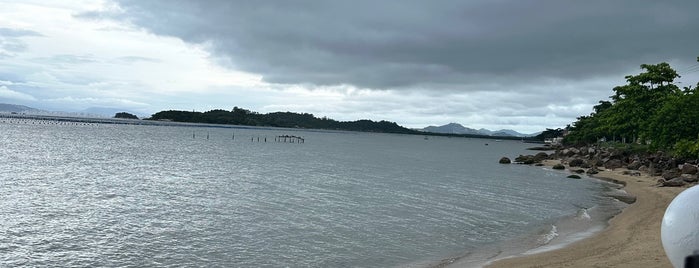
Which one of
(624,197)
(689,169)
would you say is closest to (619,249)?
(624,197)

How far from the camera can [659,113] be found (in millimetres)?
52438

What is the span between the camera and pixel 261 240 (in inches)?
791

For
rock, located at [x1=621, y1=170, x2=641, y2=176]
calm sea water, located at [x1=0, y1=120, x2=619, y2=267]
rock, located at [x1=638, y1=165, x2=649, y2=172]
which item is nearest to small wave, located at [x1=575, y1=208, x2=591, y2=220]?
calm sea water, located at [x1=0, y1=120, x2=619, y2=267]

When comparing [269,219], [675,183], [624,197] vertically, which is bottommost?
[269,219]

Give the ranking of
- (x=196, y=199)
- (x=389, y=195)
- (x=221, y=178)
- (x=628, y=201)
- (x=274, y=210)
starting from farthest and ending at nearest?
(x=221, y=178)
(x=389, y=195)
(x=628, y=201)
(x=196, y=199)
(x=274, y=210)

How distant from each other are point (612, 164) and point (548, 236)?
159ft

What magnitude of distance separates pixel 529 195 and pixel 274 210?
21.5 m

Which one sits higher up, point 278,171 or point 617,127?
point 617,127

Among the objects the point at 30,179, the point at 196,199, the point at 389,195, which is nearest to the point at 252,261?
the point at 196,199

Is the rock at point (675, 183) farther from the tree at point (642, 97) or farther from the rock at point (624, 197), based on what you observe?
the tree at point (642, 97)

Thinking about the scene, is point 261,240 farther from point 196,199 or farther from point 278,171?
point 278,171

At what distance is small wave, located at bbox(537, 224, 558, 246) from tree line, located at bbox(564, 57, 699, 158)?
18796mm

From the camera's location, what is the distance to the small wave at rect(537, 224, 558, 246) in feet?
68.1

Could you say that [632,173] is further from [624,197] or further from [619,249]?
[619,249]
